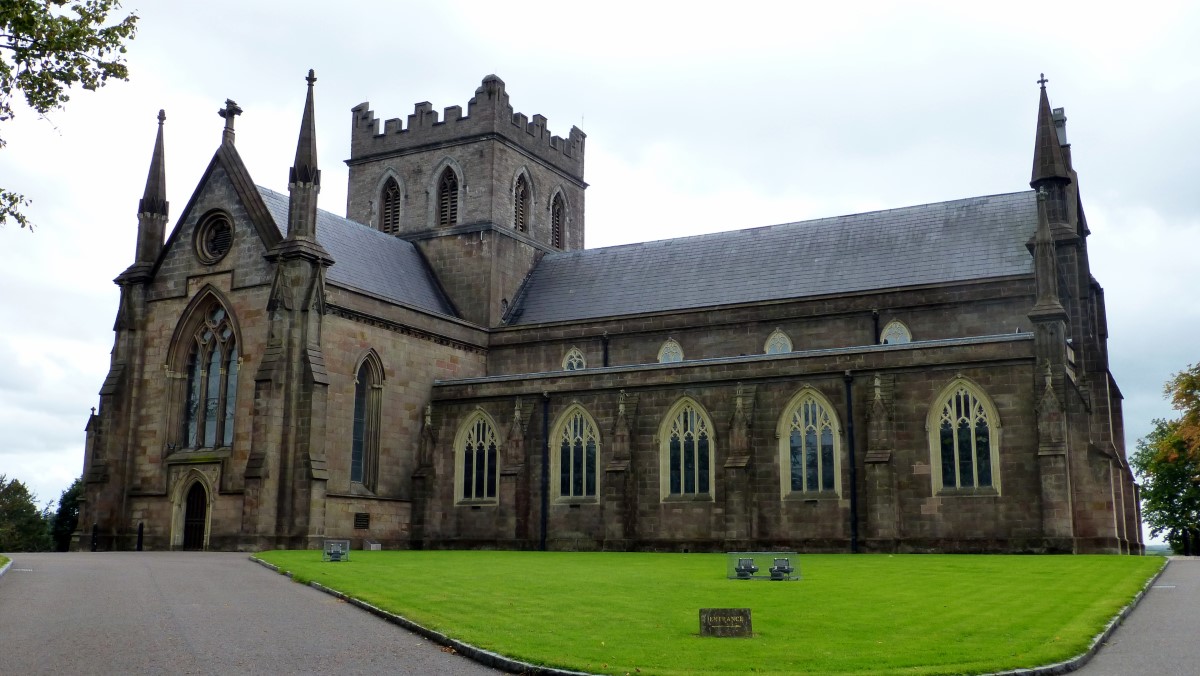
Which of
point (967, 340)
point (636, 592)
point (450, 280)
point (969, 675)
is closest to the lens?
point (969, 675)

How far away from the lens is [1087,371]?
38.3m

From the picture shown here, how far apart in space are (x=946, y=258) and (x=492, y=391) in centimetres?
1790

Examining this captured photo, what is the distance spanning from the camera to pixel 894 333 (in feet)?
137

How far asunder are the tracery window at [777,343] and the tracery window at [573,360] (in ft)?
26.2

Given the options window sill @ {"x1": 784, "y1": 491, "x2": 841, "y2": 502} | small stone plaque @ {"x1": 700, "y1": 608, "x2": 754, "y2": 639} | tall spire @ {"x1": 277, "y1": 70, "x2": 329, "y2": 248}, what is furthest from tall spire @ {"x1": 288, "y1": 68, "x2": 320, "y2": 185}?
small stone plaque @ {"x1": 700, "y1": 608, "x2": 754, "y2": 639}

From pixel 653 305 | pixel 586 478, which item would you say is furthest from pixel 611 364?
pixel 586 478

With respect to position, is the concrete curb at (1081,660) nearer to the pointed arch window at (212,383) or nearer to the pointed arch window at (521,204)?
the pointed arch window at (212,383)

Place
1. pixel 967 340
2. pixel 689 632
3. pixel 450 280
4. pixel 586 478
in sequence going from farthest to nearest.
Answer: pixel 450 280 → pixel 586 478 → pixel 967 340 → pixel 689 632

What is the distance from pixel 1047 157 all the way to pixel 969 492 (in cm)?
1252

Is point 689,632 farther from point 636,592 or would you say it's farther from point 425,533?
point 425,533

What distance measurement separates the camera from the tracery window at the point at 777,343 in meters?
43.4

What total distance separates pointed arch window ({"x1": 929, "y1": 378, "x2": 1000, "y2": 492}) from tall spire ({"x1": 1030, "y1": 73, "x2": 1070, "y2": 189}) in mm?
8890

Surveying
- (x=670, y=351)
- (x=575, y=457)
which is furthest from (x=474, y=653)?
(x=670, y=351)

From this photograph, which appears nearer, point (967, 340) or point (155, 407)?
point (967, 340)
